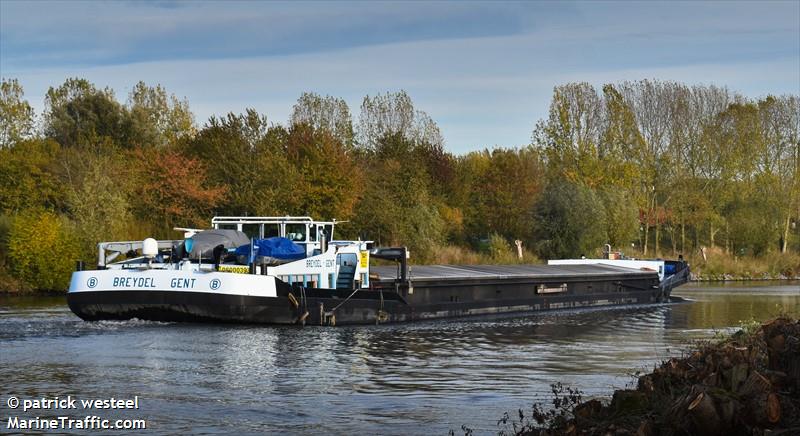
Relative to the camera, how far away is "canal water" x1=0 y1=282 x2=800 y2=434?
13430mm

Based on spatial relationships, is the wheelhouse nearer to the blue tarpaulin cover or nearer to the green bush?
the blue tarpaulin cover

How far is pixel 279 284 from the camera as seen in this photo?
987 inches

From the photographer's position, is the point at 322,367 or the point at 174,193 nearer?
the point at 322,367

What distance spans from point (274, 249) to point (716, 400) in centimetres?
1864

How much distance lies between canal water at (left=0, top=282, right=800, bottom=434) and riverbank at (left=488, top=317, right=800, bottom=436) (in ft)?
7.36

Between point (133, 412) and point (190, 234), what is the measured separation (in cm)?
1452

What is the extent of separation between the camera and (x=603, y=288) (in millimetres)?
37406

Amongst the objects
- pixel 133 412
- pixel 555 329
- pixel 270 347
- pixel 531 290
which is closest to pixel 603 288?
pixel 531 290

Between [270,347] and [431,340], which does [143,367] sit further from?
[431,340]

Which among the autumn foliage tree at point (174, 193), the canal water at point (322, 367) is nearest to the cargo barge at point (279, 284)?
the canal water at point (322, 367)

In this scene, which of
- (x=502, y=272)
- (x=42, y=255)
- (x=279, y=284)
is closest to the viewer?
(x=279, y=284)

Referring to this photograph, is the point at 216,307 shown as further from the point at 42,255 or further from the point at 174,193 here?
the point at 174,193

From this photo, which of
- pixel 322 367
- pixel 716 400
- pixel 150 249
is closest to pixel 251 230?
pixel 150 249

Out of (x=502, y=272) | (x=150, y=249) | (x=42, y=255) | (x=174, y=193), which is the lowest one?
(x=502, y=272)
